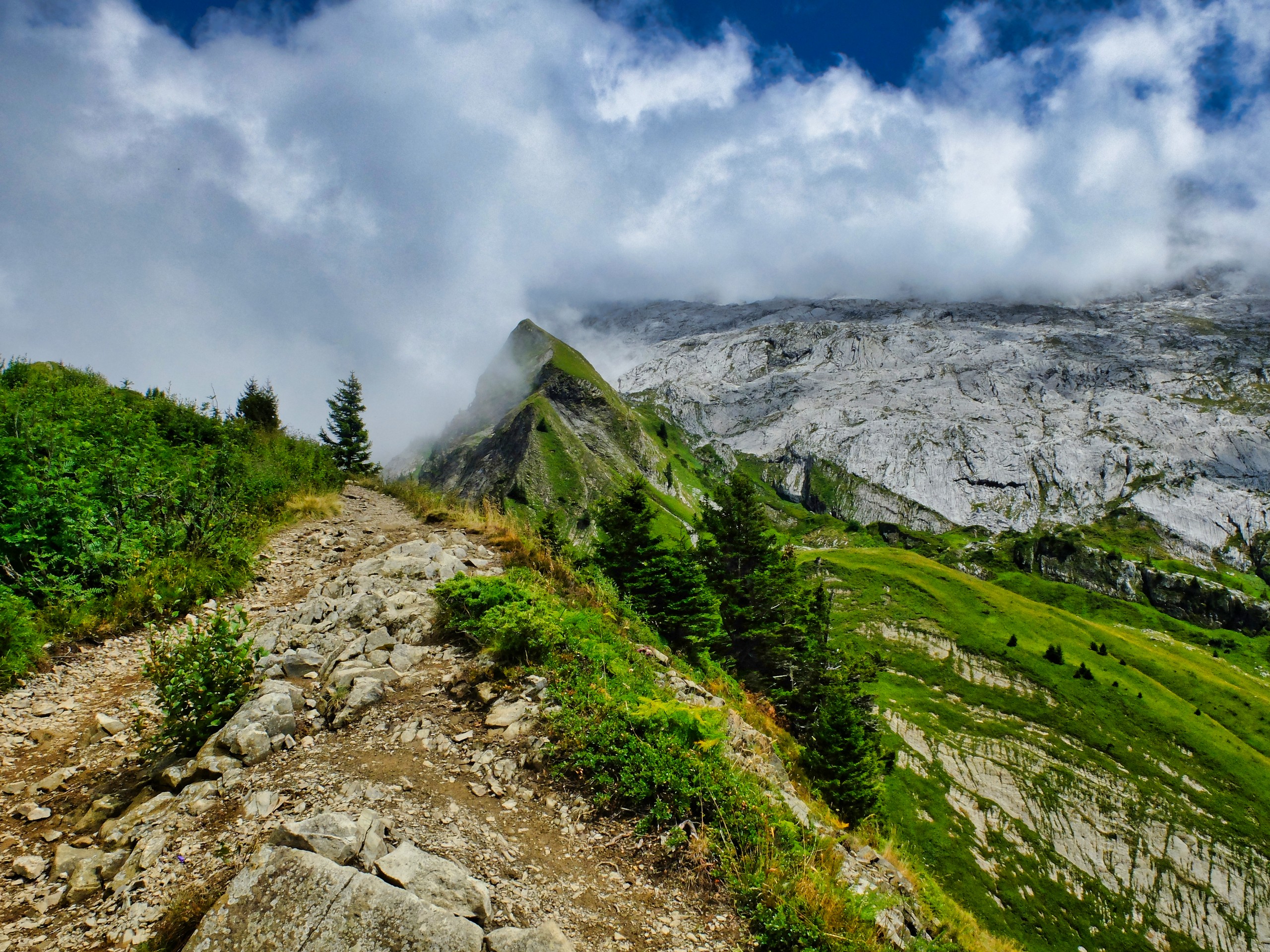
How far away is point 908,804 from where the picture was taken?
62250 mm

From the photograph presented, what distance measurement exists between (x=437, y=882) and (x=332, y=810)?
1679 mm

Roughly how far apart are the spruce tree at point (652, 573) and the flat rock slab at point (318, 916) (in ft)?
62.9

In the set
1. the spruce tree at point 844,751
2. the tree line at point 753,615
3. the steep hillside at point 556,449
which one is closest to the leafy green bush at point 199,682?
the tree line at point 753,615

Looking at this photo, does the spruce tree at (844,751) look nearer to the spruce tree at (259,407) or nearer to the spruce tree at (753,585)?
the spruce tree at (753,585)

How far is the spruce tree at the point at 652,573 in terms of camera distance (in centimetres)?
2502

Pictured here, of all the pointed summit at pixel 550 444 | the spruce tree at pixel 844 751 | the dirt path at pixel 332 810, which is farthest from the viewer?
the pointed summit at pixel 550 444

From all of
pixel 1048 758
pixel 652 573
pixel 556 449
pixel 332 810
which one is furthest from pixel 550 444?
pixel 332 810

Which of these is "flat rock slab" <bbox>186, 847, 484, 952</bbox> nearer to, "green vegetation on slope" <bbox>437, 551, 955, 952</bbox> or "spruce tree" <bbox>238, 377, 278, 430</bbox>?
"green vegetation on slope" <bbox>437, 551, 955, 952</bbox>

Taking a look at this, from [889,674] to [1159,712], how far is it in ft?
142

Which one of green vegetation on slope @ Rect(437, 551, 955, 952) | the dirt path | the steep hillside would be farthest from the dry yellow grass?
the steep hillside

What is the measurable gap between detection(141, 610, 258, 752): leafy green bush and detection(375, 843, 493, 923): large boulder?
3.47 metres

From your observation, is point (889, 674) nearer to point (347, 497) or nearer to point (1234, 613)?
point (347, 497)

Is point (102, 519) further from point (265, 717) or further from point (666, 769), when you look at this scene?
point (666, 769)

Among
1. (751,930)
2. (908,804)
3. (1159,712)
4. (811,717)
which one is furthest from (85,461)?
(1159,712)
